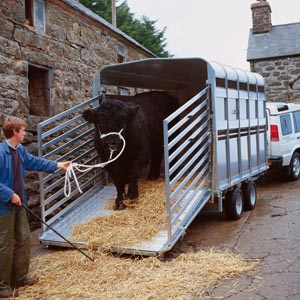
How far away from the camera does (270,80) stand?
1844 cm

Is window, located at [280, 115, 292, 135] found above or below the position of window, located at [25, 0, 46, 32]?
below

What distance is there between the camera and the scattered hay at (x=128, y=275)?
14.5 feet

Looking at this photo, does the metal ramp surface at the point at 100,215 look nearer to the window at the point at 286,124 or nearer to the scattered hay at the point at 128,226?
the scattered hay at the point at 128,226

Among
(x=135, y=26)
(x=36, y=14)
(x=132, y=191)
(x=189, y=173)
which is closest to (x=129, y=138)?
(x=132, y=191)

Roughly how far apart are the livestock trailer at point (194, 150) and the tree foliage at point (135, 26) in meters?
17.5

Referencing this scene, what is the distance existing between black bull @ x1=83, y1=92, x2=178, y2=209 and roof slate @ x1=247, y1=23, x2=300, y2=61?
11.7 m

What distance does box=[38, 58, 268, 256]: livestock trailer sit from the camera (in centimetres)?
577

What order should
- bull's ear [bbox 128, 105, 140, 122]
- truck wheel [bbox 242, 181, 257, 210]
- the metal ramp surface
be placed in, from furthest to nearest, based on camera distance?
truck wheel [bbox 242, 181, 257, 210], bull's ear [bbox 128, 105, 140, 122], the metal ramp surface

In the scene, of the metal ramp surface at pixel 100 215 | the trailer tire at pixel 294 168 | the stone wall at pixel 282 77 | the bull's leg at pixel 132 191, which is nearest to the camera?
the metal ramp surface at pixel 100 215

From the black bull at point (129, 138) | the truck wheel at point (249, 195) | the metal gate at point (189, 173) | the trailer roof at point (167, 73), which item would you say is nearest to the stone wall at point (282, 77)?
the trailer roof at point (167, 73)

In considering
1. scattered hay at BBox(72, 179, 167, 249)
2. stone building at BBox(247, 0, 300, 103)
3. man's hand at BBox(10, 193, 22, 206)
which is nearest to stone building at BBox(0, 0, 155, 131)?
scattered hay at BBox(72, 179, 167, 249)

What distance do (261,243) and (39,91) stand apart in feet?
15.5

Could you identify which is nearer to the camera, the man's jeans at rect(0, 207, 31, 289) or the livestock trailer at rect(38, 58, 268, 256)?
the man's jeans at rect(0, 207, 31, 289)

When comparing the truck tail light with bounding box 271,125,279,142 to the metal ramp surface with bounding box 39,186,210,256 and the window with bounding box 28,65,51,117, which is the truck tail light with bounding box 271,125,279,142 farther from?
the window with bounding box 28,65,51,117
